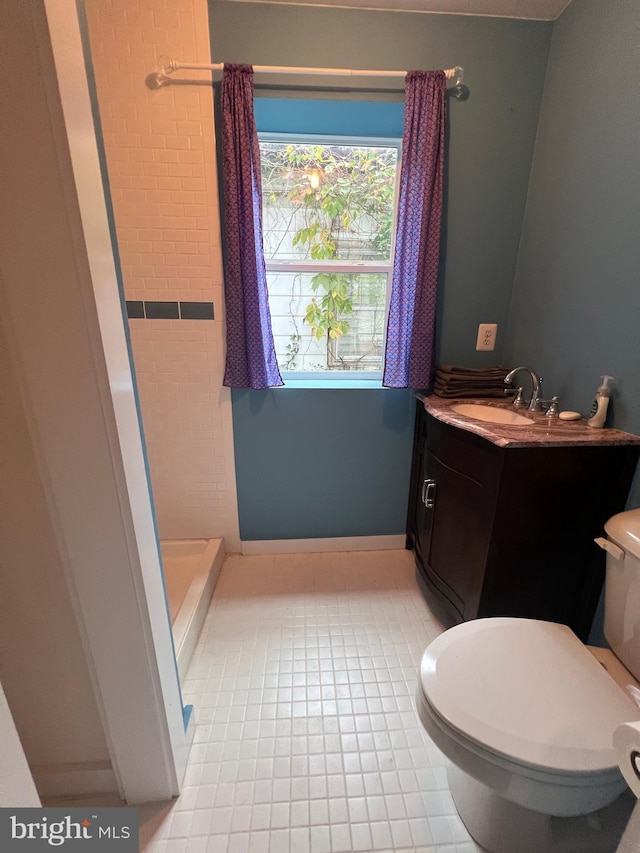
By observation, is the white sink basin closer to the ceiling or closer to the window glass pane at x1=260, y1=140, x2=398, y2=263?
the window glass pane at x1=260, y1=140, x2=398, y2=263

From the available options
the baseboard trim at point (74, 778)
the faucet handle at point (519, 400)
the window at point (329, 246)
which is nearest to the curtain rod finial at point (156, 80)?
the window at point (329, 246)

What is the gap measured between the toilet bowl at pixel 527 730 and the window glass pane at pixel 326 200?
170 cm

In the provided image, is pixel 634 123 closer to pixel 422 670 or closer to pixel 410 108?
pixel 410 108

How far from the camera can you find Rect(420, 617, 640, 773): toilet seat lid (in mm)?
696

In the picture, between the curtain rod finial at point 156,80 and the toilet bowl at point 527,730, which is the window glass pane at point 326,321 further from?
the toilet bowl at point 527,730

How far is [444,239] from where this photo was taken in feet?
5.32

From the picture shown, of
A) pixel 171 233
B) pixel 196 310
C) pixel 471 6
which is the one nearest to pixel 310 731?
pixel 196 310

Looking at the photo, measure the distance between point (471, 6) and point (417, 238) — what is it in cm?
84

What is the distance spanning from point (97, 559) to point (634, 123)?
1.90 metres

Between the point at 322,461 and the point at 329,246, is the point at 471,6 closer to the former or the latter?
the point at 329,246

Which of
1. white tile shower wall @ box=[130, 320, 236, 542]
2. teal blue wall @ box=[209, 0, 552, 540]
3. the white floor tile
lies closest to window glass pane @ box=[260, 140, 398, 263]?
teal blue wall @ box=[209, 0, 552, 540]

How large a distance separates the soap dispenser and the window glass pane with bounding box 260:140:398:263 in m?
1.17

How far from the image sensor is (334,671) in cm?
134

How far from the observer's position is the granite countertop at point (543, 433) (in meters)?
1.10
